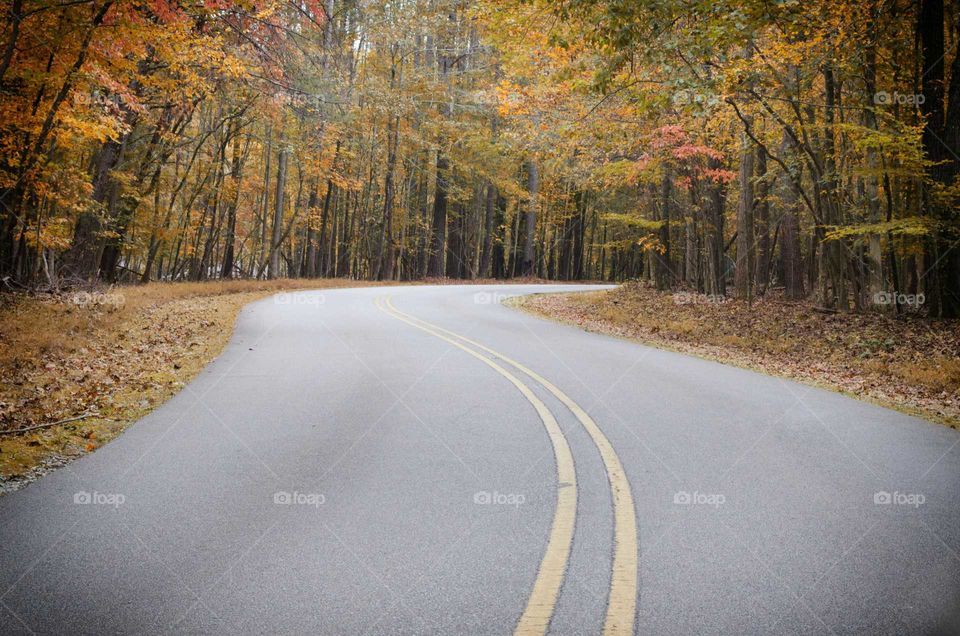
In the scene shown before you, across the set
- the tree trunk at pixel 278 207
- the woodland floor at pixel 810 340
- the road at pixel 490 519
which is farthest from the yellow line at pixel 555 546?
the tree trunk at pixel 278 207

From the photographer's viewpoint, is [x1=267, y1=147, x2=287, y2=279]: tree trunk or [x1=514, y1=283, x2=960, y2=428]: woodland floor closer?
[x1=514, y1=283, x2=960, y2=428]: woodland floor

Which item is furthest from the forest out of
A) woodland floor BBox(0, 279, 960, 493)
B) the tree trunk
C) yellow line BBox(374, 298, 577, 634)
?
yellow line BBox(374, 298, 577, 634)

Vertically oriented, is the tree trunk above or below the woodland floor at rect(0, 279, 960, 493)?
above

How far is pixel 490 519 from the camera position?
4227 mm

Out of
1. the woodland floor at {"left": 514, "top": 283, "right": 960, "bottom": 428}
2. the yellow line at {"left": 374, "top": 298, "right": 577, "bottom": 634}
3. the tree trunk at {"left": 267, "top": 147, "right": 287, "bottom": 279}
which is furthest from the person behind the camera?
the tree trunk at {"left": 267, "top": 147, "right": 287, "bottom": 279}

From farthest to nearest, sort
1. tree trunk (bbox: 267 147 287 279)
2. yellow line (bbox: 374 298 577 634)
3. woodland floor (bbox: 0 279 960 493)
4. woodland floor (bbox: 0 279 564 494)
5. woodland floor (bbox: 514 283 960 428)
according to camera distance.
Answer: tree trunk (bbox: 267 147 287 279) < woodland floor (bbox: 514 283 960 428) < woodland floor (bbox: 0 279 960 493) < woodland floor (bbox: 0 279 564 494) < yellow line (bbox: 374 298 577 634)

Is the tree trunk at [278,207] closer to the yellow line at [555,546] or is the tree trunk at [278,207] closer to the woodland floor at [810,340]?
→ the woodland floor at [810,340]

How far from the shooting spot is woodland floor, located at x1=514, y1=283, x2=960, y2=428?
10790mm

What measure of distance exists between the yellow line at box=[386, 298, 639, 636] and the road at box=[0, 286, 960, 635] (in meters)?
0.02

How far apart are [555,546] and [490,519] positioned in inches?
22.6

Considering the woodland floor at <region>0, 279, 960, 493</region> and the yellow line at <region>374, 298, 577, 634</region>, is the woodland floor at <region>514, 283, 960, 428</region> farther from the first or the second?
the yellow line at <region>374, 298, 577, 634</region>

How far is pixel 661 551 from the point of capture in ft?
12.4

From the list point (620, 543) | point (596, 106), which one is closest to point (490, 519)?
point (620, 543)

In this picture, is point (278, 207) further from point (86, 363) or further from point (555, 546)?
point (555, 546)
